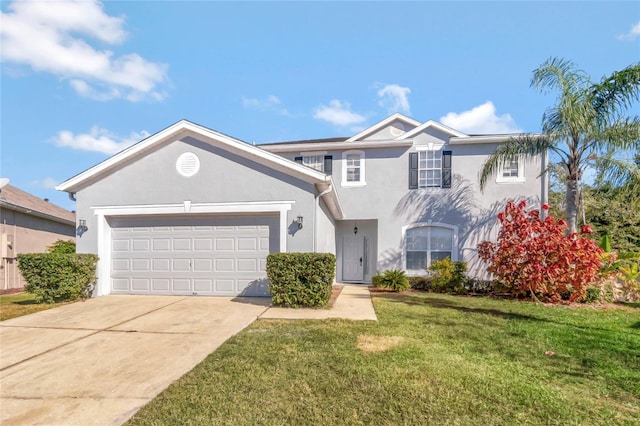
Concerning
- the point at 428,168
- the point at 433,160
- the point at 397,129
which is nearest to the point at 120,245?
the point at 428,168

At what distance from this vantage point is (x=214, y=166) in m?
9.79

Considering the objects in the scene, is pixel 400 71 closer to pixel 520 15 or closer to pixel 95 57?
pixel 520 15

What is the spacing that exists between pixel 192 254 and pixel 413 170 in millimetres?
9319

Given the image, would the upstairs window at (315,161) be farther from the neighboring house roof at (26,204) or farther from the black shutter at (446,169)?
the neighboring house roof at (26,204)

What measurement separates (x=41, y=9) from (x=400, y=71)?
10803 mm

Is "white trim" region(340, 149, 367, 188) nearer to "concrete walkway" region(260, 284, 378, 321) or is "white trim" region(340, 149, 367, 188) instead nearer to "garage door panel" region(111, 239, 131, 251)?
"concrete walkway" region(260, 284, 378, 321)

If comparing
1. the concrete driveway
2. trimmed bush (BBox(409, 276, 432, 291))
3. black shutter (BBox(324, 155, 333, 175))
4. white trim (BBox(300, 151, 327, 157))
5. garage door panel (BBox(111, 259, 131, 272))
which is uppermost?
white trim (BBox(300, 151, 327, 157))

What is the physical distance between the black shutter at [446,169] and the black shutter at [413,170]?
1.09 m

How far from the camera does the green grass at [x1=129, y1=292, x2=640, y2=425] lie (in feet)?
10.5

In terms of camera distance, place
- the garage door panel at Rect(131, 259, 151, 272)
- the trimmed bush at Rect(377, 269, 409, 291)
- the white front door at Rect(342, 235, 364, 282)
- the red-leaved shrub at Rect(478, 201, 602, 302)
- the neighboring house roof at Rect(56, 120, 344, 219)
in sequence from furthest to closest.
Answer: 1. the white front door at Rect(342, 235, 364, 282)
2. the trimmed bush at Rect(377, 269, 409, 291)
3. the garage door panel at Rect(131, 259, 151, 272)
4. the red-leaved shrub at Rect(478, 201, 602, 302)
5. the neighboring house roof at Rect(56, 120, 344, 219)

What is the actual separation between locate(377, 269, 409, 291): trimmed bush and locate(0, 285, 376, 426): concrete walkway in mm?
3314

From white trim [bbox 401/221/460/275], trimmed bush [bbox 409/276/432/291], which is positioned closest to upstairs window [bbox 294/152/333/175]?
white trim [bbox 401/221/460/275]

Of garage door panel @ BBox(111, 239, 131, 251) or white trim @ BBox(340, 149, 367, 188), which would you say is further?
white trim @ BBox(340, 149, 367, 188)

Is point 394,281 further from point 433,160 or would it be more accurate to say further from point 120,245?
point 120,245
